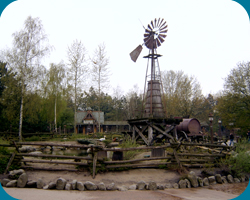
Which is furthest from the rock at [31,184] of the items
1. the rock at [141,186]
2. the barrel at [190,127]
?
the barrel at [190,127]

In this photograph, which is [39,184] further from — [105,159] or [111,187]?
[105,159]

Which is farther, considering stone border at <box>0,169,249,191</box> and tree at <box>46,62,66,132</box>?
tree at <box>46,62,66,132</box>

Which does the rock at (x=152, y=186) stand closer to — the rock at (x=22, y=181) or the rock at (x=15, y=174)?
the rock at (x=22, y=181)

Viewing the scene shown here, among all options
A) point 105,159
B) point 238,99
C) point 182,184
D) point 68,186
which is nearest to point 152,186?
point 182,184

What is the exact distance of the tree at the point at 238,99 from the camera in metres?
27.8

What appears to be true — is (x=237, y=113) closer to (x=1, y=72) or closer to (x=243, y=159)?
(x=243, y=159)

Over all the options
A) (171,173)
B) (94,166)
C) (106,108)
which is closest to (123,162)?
(94,166)

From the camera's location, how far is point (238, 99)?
1129 inches

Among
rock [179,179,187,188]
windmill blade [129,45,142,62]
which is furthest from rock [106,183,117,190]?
windmill blade [129,45,142,62]

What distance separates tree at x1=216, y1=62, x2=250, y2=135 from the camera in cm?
2778

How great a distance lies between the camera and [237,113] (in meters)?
28.9

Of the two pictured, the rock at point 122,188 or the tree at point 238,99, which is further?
the tree at point 238,99

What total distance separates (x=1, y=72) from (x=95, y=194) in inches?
955

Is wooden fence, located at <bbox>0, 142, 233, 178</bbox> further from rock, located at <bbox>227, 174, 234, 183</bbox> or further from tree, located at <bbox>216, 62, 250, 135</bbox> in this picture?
tree, located at <bbox>216, 62, 250, 135</bbox>
